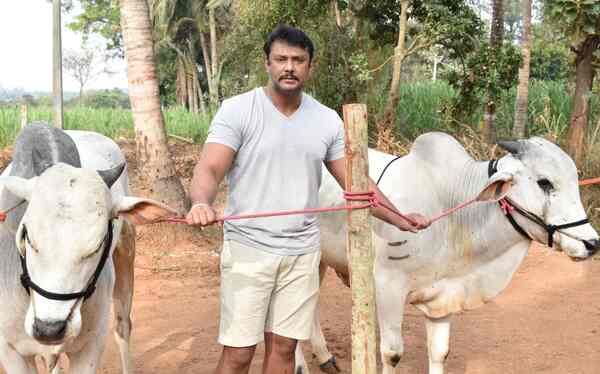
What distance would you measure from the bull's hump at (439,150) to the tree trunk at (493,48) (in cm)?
563

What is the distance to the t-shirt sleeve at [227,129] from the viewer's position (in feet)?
8.88

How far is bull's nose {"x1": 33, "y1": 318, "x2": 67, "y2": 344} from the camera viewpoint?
7.24 ft

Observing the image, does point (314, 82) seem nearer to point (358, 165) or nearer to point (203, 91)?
point (358, 165)

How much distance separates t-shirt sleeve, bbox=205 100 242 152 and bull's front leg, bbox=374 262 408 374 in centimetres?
130

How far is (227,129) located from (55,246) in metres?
0.81

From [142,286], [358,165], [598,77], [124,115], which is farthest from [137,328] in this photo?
[124,115]

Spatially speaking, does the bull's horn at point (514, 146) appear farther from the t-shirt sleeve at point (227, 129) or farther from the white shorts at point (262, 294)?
the t-shirt sleeve at point (227, 129)

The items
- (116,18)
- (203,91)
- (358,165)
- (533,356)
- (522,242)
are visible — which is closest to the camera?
(358,165)

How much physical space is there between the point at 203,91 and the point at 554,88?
22.7 m

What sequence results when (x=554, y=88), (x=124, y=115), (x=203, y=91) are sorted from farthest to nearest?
(x=203, y=91) → (x=124, y=115) → (x=554, y=88)

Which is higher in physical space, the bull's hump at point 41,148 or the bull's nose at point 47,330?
the bull's hump at point 41,148

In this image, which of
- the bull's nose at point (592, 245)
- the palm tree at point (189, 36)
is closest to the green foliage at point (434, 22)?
the bull's nose at point (592, 245)

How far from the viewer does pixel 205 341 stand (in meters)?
4.97

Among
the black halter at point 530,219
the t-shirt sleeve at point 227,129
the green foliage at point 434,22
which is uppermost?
the green foliage at point 434,22
